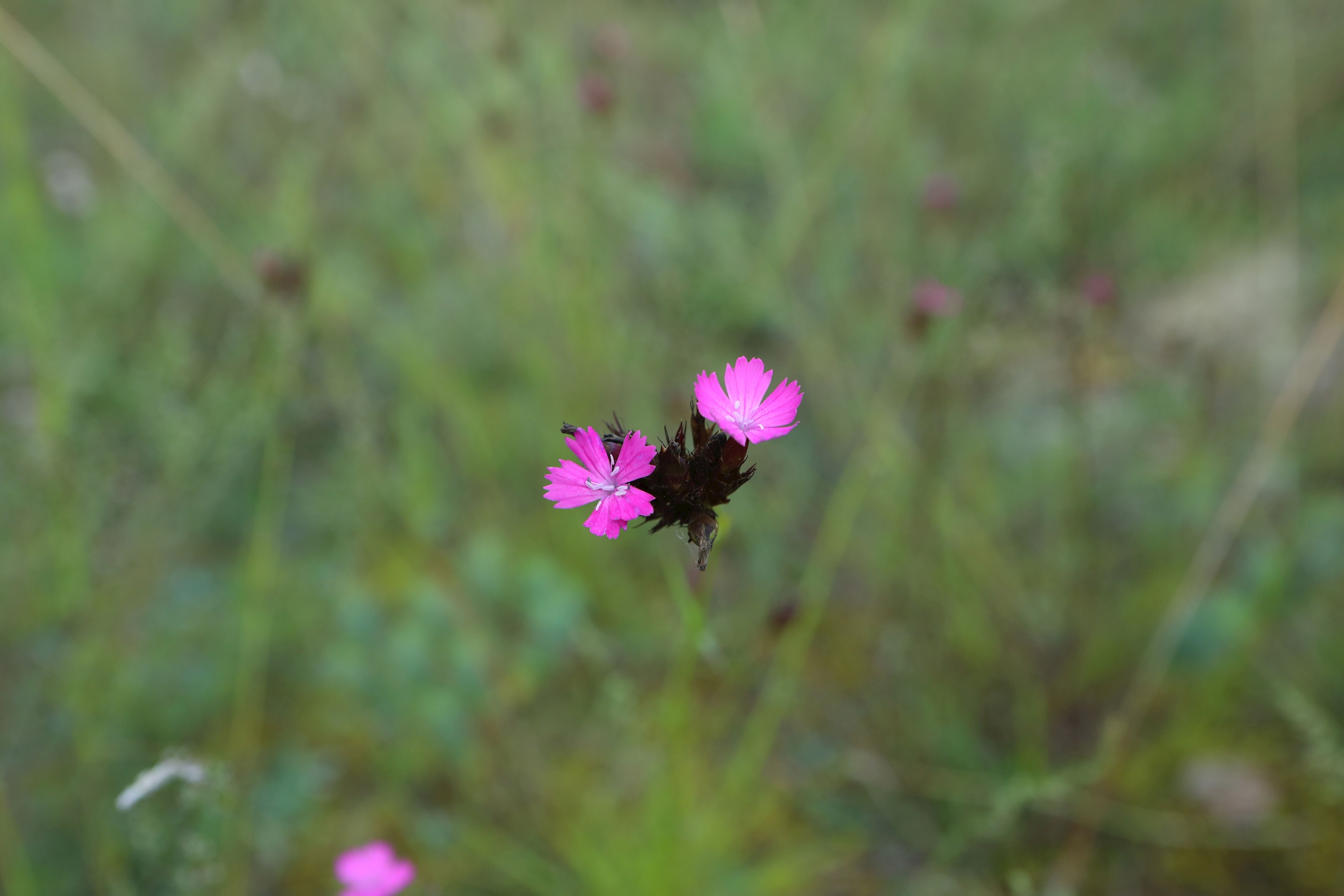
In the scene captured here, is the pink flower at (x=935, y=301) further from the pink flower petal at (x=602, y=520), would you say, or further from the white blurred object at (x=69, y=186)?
the white blurred object at (x=69, y=186)

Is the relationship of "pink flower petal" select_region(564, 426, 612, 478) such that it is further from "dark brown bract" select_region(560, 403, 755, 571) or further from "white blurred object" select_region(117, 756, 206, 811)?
"white blurred object" select_region(117, 756, 206, 811)

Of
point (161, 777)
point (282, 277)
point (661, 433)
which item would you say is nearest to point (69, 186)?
point (282, 277)

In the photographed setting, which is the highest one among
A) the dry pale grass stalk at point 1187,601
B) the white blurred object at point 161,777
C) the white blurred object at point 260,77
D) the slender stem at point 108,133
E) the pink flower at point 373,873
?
the white blurred object at point 260,77

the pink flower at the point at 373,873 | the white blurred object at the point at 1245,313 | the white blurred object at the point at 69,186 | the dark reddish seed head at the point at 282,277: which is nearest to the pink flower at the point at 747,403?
the pink flower at the point at 373,873

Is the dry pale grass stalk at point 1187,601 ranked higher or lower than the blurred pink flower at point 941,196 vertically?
lower

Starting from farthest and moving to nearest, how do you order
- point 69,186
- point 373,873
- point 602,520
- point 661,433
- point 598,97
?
1. point 69,186
2. point 661,433
3. point 598,97
4. point 373,873
5. point 602,520

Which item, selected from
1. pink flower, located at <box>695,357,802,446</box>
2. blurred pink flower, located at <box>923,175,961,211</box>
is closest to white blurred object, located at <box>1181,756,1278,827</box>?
blurred pink flower, located at <box>923,175,961,211</box>

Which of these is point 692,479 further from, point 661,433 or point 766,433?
point 661,433
